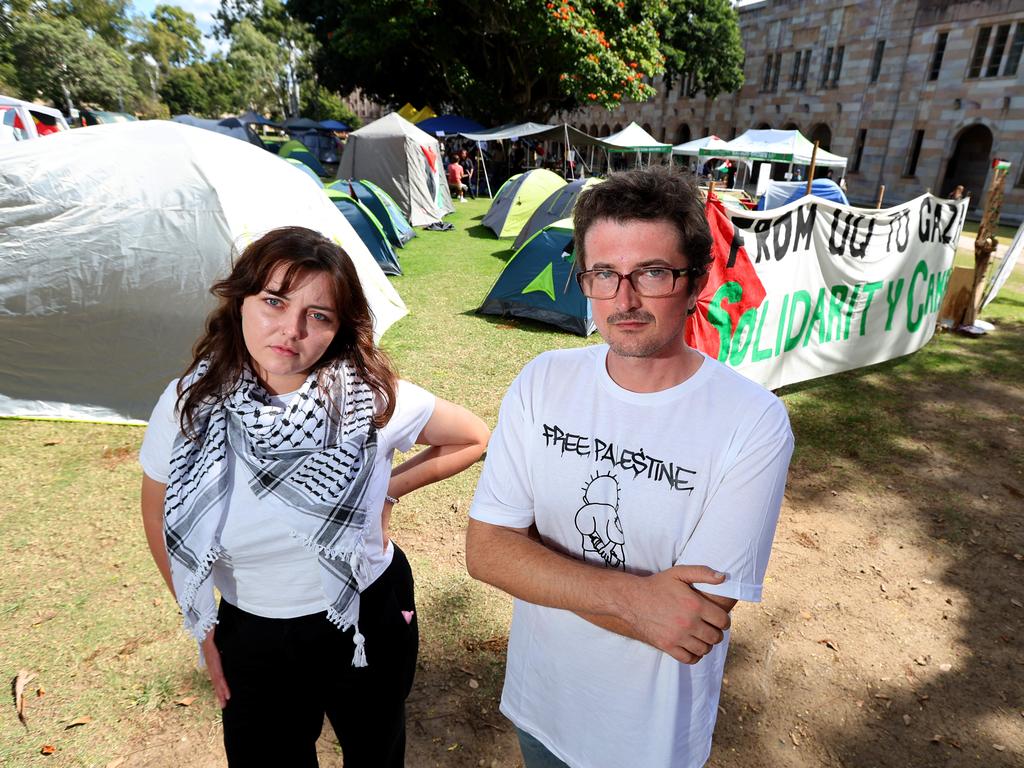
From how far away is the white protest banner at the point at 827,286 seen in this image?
4910 mm

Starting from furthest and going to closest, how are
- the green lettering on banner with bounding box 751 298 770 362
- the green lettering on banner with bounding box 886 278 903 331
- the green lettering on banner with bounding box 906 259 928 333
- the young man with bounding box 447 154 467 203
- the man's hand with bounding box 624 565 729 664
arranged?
1. the young man with bounding box 447 154 467 203
2. the green lettering on banner with bounding box 906 259 928 333
3. the green lettering on banner with bounding box 886 278 903 331
4. the green lettering on banner with bounding box 751 298 770 362
5. the man's hand with bounding box 624 565 729 664

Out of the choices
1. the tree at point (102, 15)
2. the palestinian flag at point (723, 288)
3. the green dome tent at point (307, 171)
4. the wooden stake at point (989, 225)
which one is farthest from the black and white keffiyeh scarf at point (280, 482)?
the tree at point (102, 15)

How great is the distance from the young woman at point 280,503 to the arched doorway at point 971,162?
1278 inches

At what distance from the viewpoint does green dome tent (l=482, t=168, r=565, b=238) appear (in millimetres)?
14398

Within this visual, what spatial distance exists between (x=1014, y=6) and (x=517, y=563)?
108 ft

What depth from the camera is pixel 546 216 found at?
12477mm

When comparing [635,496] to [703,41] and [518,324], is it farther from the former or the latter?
[703,41]

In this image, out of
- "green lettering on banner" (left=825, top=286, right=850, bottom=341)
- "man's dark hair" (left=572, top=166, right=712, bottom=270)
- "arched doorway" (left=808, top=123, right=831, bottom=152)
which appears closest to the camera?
"man's dark hair" (left=572, top=166, right=712, bottom=270)

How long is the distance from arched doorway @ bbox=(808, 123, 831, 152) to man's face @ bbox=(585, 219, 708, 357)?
3751 centimetres

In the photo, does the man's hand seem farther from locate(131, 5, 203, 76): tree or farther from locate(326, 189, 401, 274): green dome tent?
locate(131, 5, 203, 76): tree

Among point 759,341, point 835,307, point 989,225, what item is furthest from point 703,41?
point 759,341

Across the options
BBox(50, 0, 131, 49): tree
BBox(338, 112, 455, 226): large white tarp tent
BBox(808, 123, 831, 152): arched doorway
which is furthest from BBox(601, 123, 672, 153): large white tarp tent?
BBox(50, 0, 131, 49): tree

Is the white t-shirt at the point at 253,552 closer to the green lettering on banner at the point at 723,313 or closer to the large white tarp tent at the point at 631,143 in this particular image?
the green lettering on banner at the point at 723,313

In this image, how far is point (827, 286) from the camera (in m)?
5.76
